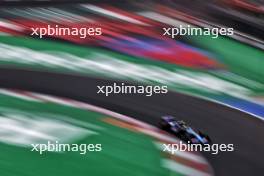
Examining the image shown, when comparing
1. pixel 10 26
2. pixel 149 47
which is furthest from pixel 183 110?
pixel 10 26

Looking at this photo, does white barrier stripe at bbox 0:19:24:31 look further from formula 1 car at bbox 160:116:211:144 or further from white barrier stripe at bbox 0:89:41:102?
formula 1 car at bbox 160:116:211:144

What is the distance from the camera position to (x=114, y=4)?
429 inches

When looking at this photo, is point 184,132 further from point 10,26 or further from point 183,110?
point 10,26

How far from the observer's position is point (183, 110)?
8.52m

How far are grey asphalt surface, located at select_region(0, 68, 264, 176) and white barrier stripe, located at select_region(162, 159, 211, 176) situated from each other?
337 mm

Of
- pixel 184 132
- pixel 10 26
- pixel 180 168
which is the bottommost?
pixel 180 168

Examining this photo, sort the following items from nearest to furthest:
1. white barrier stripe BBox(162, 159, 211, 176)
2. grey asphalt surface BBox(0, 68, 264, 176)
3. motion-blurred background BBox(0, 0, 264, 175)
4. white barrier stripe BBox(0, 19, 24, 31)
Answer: white barrier stripe BBox(162, 159, 211, 176), grey asphalt surface BBox(0, 68, 264, 176), motion-blurred background BBox(0, 0, 264, 175), white barrier stripe BBox(0, 19, 24, 31)

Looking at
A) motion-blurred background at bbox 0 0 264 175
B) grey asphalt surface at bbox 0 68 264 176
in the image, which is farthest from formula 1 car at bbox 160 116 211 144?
motion-blurred background at bbox 0 0 264 175

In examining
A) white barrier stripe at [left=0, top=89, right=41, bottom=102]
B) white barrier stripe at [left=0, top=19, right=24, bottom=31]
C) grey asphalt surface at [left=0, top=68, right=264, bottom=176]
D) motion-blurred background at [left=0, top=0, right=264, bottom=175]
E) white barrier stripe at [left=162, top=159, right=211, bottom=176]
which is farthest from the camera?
white barrier stripe at [left=0, top=19, right=24, bottom=31]

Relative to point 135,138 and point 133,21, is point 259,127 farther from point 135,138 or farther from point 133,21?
point 133,21

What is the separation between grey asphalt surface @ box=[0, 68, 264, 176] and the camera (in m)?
7.45

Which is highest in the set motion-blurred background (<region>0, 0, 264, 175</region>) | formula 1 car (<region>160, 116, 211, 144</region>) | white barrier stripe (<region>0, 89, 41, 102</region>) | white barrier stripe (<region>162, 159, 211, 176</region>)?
motion-blurred background (<region>0, 0, 264, 175</region>)

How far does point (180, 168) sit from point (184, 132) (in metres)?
0.75

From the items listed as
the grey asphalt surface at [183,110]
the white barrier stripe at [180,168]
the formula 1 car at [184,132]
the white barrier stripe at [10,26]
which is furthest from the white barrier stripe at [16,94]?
the white barrier stripe at [180,168]
